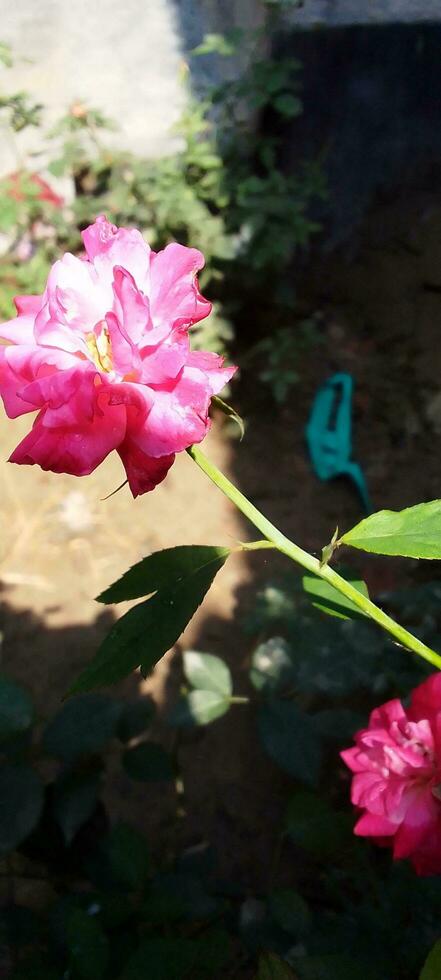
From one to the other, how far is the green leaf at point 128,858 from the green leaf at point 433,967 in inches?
24.9

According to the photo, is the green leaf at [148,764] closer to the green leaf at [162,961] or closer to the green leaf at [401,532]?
the green leaf at [162,961]

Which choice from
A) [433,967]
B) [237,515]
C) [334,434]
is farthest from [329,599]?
[334,434]

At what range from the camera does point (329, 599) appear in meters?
0.89

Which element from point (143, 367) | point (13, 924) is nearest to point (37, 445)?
point (143, 367)

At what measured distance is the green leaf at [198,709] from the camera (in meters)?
1.56

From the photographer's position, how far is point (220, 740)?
2.15 metres

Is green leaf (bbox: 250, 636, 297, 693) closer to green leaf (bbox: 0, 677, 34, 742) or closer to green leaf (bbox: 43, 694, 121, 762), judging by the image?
green leaf (bbox: 43, 694, 121, 762)

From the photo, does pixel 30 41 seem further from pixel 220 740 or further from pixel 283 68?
pixel 220 740

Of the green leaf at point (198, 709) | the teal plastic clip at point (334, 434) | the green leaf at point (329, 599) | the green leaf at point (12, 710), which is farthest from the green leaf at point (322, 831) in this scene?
the teal plastic clip at point (334, 434)

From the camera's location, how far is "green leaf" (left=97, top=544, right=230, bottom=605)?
0.79m

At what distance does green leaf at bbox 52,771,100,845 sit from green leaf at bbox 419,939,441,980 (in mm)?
747

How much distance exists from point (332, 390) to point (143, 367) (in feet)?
7.28

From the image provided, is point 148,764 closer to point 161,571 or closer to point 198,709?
point 198,709

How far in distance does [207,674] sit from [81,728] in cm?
28
